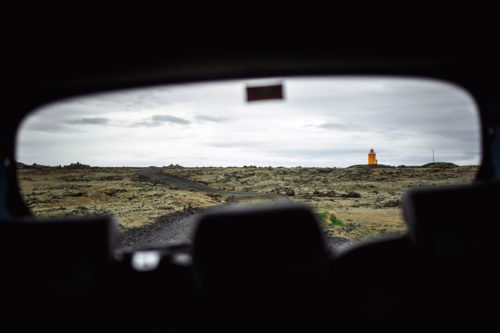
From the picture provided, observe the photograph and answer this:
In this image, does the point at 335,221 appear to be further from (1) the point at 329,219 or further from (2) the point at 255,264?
(2) the point at 255,264

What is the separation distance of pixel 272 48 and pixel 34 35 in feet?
5.44

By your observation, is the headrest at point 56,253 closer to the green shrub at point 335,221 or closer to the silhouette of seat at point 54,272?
the silhouette of seat at point 54,272

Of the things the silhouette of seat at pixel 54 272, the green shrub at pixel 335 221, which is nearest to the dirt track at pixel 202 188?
the green shrub at pixel 335 221

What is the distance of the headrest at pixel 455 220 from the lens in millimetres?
1907

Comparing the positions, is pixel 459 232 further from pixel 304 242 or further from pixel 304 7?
pixel 304 7

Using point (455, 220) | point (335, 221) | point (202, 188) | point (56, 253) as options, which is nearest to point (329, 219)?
point (335, 221)

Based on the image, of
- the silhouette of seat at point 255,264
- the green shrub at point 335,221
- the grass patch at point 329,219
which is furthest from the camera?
the grass patch at point 329,219

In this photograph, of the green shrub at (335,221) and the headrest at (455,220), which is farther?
the green shrub at (335,221)

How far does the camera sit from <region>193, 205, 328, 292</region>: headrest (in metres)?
1.76

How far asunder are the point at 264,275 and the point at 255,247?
0.16 m

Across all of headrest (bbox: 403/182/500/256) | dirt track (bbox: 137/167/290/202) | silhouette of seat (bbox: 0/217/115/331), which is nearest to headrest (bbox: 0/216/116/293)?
silhouette of seat (bbox: 0/217/115/331)

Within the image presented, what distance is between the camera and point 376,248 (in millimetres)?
2297

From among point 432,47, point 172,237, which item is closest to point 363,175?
point 172,237

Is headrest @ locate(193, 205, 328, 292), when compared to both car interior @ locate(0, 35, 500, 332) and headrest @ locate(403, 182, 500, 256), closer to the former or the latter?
car interior @ locate(0, 35, 500, 332)
